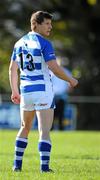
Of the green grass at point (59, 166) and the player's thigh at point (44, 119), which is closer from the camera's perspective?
the green grass at point (59, 166)

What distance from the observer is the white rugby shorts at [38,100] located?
31.0 feet

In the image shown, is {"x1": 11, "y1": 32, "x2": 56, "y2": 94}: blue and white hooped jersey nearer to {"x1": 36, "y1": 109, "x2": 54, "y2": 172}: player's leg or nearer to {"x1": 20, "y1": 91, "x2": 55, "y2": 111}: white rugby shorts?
{"x1": 20, "y1": 91, "x2": 55, "y2": 111}: white rugby shorts

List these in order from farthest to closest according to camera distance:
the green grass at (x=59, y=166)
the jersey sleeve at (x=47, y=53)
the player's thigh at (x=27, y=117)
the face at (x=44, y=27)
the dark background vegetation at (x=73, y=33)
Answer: the dark background vegetation at (x=73, y=33) < the player's thigh at (x=27, y=117) < the face at (x=44, y=27) < the jersey sleeve at (x=47, y=53) < the green grass at (x=59, y=166)

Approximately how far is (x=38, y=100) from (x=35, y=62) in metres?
0.49

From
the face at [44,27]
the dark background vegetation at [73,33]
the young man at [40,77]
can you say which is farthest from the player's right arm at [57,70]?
the dark background vegetation at [73,33]

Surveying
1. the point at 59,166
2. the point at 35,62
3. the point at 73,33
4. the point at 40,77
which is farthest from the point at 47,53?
the point at 73,33

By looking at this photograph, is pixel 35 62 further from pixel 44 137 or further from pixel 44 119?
pixel 44 137

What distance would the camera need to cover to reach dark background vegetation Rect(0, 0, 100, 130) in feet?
110

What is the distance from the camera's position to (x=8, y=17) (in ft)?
118

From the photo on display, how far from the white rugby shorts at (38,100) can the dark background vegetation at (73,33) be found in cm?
2234

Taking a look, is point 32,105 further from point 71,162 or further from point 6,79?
point 6,79

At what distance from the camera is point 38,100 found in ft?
31.1

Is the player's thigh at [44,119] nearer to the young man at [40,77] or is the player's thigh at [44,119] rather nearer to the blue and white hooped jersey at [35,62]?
the young man at [40,77]

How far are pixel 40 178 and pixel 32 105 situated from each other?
1.18 m
